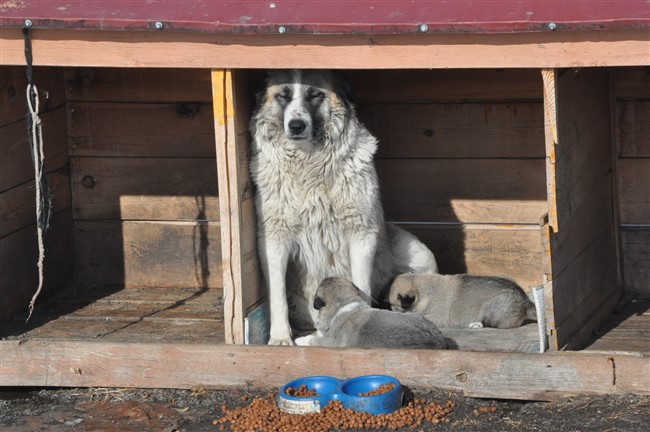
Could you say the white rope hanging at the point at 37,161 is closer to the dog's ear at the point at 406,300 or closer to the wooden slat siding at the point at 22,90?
the wooden slat siding at the point at 22,90

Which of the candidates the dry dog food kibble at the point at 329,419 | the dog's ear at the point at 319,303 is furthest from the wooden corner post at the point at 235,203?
the dry dog food kibble at the point at 329,419

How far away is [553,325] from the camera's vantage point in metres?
6.16

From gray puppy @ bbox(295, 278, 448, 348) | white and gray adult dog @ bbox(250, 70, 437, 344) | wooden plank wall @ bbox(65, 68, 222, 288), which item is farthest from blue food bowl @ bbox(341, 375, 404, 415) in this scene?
wooden plank wall @ bbox(65, 68, 222, 288)

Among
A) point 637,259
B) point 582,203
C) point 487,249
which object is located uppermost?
point 582,203

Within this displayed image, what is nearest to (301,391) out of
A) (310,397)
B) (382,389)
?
(310,397)

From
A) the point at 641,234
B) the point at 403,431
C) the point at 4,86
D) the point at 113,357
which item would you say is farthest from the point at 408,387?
the point at 4,86

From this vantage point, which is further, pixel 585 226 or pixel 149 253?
pixel 149 253

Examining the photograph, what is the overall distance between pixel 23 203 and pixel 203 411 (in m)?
2.20

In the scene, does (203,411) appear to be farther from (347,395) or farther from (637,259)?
(637,259)

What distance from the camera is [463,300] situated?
7.02m

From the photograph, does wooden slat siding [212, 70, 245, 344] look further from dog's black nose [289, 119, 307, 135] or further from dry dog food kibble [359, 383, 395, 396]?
dry dog food kibble [359, 383, 395, 396]

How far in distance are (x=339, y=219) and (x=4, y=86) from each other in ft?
7.16

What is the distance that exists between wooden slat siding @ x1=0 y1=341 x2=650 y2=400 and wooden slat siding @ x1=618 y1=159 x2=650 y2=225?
191 centimetres

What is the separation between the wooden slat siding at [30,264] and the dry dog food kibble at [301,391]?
231 cm
